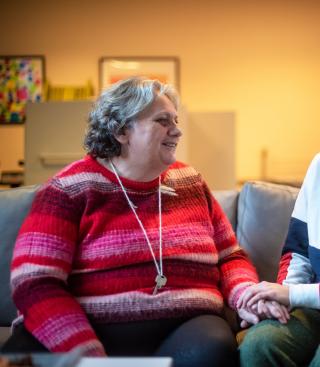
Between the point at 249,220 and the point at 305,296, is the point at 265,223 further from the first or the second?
the point at 305,296

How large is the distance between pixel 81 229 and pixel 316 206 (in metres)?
0.65

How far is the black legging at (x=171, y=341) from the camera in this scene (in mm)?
1035

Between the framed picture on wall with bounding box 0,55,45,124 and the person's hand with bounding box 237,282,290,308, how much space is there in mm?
3390

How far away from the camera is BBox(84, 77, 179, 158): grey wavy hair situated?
1310 millimetres

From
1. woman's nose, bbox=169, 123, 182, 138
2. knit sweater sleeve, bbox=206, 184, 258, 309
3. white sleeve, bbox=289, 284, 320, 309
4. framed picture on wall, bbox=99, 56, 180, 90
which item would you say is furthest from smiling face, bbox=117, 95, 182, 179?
framed picture on wall, bbox=99, 56, 180, 90

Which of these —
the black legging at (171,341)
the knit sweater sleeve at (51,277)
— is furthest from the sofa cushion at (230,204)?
the knit sweater sleeve at (51,277)

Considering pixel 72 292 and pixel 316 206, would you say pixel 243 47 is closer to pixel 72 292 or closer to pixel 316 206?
pixel 316 206

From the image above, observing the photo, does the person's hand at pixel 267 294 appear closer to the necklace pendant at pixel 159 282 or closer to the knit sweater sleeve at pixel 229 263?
the knit sweater sleeve at pixel 229 263

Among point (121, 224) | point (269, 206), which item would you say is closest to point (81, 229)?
point (121, 224)

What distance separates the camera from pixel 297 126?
162 inches

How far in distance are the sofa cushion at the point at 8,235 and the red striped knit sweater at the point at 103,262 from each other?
251mm

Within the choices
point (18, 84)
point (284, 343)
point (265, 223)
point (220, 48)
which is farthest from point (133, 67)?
point (284, 343)

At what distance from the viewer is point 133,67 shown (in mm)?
Result: 4094

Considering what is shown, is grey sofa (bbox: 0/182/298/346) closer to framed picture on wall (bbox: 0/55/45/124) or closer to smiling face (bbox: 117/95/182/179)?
smiling face (bbox: 117/95/182/179)
